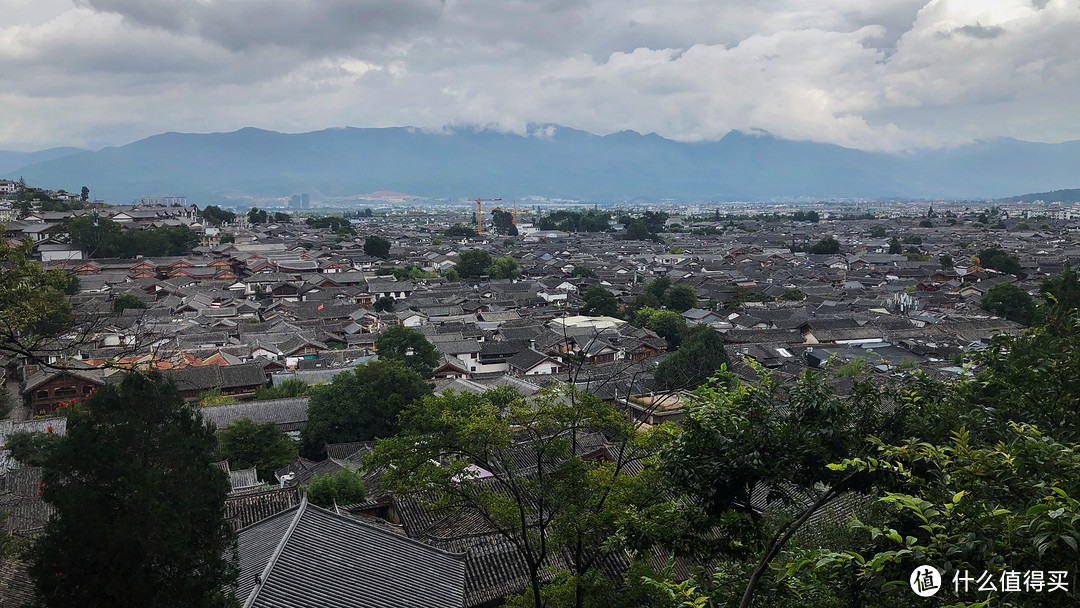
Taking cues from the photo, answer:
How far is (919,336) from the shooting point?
94.7ft

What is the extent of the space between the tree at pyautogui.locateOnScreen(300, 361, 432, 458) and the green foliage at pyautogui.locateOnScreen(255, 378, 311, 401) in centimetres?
351

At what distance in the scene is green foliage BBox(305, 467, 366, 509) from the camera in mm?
12008

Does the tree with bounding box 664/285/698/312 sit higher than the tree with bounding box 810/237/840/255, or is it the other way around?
the tree with bounding box 810/237/840/255

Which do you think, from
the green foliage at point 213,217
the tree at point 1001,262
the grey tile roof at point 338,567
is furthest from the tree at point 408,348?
the green foliage at point 213,217

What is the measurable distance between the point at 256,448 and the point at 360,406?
2612 millimetres

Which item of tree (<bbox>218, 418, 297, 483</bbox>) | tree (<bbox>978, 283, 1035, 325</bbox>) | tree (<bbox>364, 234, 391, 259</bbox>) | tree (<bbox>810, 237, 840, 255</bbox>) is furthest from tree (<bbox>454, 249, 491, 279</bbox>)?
tree (<bbox>218, 418, 297, 483</bbox>)

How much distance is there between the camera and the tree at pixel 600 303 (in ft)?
116

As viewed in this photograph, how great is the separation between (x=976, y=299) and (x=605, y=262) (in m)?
26.0

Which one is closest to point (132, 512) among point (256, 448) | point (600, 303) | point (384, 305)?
point (256, 448)

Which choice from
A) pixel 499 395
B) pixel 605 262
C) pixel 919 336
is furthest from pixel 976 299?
pixel 499 395

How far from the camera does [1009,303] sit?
101ft

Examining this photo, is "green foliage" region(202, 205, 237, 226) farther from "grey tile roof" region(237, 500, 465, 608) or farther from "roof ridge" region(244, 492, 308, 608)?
"roof ridge" region(244, 492, 308, 608)

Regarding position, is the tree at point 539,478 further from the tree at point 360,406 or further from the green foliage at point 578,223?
the green foliage at point 578,223

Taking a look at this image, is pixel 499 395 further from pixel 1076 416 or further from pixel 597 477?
pixel 1076 416
